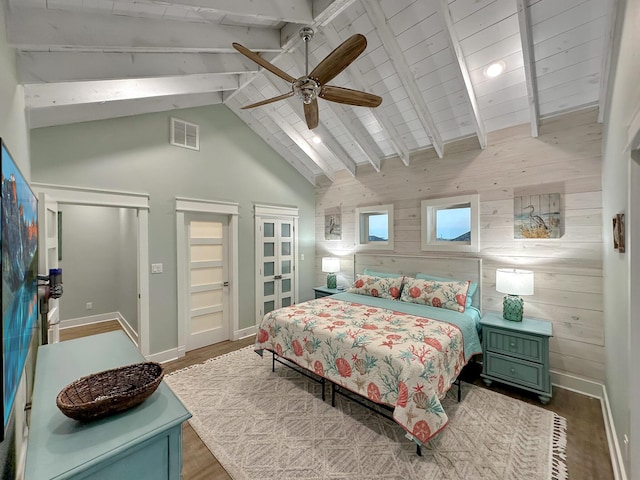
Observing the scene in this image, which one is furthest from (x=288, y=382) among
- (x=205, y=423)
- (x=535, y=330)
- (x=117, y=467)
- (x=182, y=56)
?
(x=182, y=56)

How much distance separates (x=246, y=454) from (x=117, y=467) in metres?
1.38

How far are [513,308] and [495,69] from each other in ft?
8.02

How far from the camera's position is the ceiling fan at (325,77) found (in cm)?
180

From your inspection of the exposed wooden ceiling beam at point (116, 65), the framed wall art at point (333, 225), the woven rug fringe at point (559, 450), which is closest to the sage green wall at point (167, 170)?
the framed wall art at point (333, 225)

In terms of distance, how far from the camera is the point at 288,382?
3.08 m

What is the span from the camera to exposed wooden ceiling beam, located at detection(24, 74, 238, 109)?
2.10 metres

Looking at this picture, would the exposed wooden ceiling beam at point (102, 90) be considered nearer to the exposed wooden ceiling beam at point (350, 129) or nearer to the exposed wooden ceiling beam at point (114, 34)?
the exposed wooden ceiling beam at point (114, 34)

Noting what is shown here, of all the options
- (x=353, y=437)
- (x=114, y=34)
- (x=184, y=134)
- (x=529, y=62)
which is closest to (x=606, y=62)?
(x=529, y=62)

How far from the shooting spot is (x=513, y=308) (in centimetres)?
305

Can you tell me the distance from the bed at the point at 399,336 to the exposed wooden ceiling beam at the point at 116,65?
2.62 m

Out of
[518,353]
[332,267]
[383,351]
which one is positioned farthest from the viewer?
[332,267]

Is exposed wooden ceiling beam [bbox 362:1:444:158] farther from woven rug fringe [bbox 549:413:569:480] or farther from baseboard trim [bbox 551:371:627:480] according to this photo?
woven rug fringe [bbox 549:413:569:480]

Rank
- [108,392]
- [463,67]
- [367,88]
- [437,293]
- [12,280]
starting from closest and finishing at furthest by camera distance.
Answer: [12,280]
[108,392]
[463,67]
[367,88]
[437,293]

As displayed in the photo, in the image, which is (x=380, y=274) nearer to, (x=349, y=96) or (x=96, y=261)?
(x=349, y=96)
